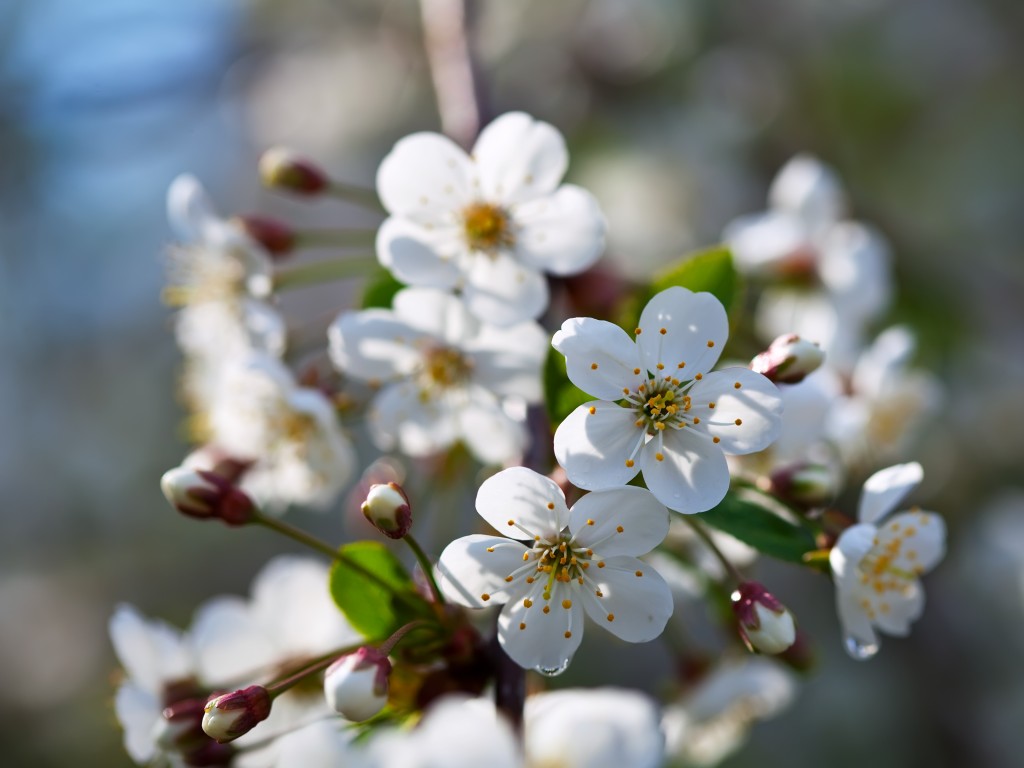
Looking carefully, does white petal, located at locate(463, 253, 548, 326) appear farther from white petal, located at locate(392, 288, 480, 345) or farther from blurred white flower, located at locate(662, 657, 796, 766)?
blurred white flower, located at locate(662, 657, 796, 766)

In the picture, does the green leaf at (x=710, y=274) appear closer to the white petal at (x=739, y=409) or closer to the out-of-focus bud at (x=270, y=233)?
the white petal at (x=739, y=409)

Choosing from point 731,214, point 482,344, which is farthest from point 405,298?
point 731,214

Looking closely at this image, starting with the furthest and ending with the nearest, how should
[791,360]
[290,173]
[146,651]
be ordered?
[290,173]
[146,651]
[791,360]

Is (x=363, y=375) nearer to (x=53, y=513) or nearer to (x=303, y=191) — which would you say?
(x=303, y=191)

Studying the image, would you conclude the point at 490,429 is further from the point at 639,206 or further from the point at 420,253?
the point at 639,206

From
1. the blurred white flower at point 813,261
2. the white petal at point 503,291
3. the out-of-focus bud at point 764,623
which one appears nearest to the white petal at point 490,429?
the white petal at point 503,291

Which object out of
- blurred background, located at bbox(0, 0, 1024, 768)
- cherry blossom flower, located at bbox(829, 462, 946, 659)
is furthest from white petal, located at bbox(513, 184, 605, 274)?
blurred background, located at bbox(0, 0, 1024, 768)

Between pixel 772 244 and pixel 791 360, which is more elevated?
pixel 791 360

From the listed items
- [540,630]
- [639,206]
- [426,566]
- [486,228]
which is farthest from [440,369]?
[639,206]
